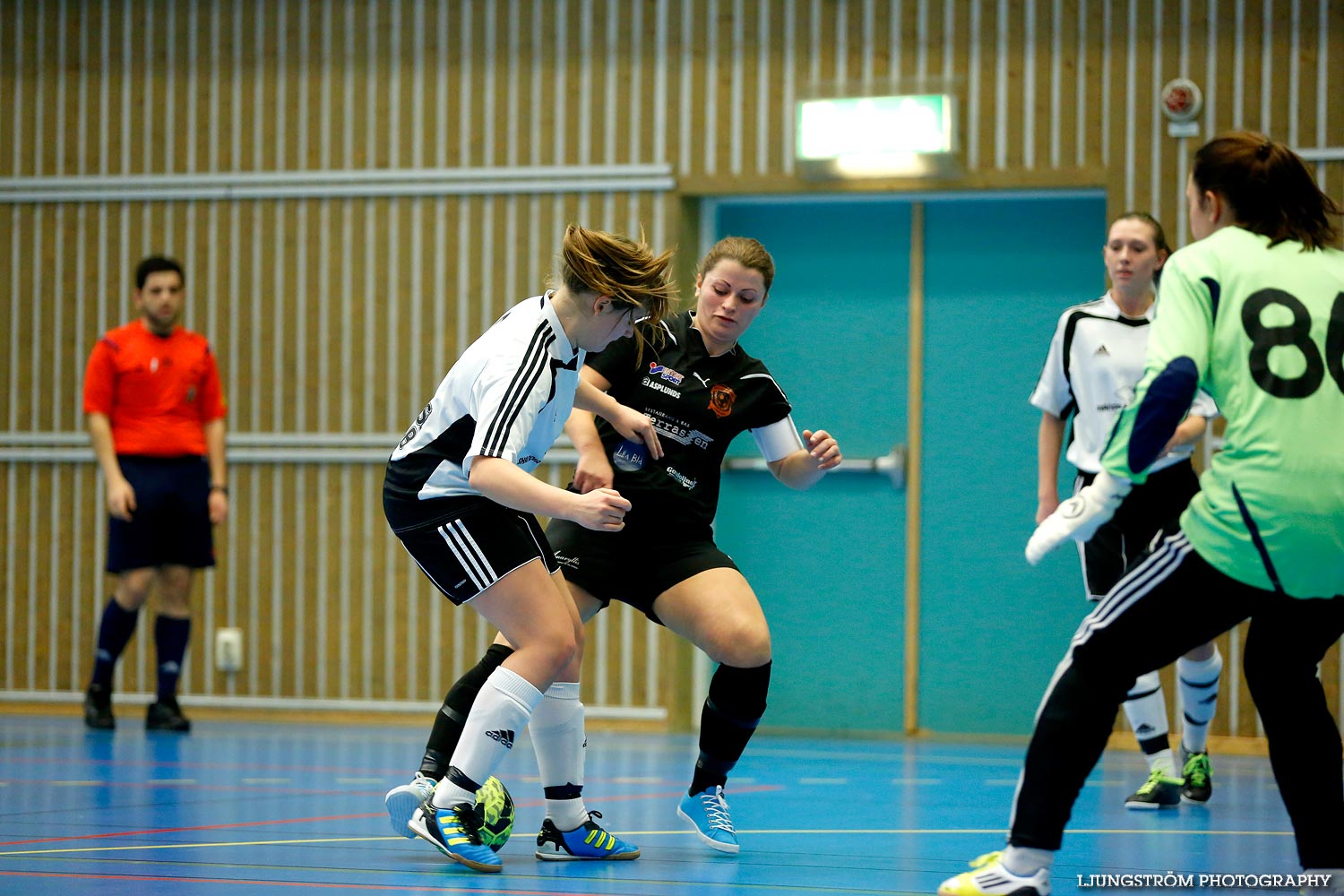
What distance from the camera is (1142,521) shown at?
4906 mm

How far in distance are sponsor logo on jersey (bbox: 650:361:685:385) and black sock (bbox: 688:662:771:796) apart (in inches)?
30.0

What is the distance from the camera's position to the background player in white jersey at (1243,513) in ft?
8.95

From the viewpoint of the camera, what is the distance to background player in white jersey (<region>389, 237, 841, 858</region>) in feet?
12.8

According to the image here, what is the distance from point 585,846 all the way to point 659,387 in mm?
1184

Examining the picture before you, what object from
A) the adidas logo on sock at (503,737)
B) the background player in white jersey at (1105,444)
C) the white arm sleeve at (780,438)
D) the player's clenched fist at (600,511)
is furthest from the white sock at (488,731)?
the background player in white jersey at (1105,444)

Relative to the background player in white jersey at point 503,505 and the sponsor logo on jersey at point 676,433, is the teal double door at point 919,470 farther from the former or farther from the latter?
the background player in white jersey at point 503,505

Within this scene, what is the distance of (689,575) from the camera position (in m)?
4.01

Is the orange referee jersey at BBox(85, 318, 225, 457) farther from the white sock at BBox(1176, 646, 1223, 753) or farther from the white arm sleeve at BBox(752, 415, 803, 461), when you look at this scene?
the white sock at BBox(1176, 646, 1223, 753)

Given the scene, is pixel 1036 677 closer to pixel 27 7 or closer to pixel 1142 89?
pixel 1142 89

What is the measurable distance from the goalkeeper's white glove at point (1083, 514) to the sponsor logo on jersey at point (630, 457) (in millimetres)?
1508

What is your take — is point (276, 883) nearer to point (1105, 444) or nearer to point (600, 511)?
point (600, 511)

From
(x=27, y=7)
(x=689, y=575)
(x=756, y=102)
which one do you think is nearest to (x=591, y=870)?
(x=689, y=575)

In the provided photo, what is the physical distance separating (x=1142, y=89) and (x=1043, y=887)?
5.37 meters

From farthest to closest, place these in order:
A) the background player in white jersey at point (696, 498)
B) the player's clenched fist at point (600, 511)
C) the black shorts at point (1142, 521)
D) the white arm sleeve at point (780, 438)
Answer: the black shorts at point (1142, 521), the white arm sleeve at point (780, 438), the background player in white jersey at point (696, 498), the player's clenched fist at point (600, 511)
